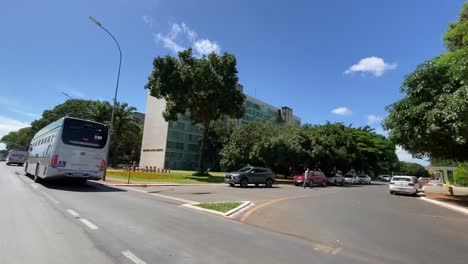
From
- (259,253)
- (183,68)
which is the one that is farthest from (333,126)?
(259,253)

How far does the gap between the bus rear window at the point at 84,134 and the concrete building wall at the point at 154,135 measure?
56462 millimetres

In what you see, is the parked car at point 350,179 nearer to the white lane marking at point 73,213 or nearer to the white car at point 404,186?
the white car at point 404,186

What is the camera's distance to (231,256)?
5.88 m

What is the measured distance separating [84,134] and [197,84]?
1976 centimetres

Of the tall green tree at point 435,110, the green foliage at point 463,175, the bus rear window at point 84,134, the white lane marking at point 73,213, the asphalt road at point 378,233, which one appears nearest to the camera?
the asphalt road at point 378,233

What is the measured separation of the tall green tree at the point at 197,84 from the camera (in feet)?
119

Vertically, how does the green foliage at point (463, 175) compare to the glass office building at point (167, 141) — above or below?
below

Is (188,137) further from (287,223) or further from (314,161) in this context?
(287,223)

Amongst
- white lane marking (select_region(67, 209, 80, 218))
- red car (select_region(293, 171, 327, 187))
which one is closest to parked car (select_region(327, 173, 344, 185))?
red car (select_region(293, 171, 327, 187))

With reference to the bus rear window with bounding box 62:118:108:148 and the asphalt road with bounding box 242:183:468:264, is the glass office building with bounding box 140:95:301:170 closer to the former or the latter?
the bus rear window with bounding box 62:118:108:148

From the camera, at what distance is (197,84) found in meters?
36.0

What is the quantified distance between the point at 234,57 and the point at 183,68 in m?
6.05

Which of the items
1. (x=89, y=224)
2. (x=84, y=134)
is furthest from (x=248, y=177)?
(x=89, y=224)

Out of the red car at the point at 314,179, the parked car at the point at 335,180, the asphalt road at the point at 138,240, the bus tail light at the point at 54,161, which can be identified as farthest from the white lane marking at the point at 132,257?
the parked car at the point at 335,180
